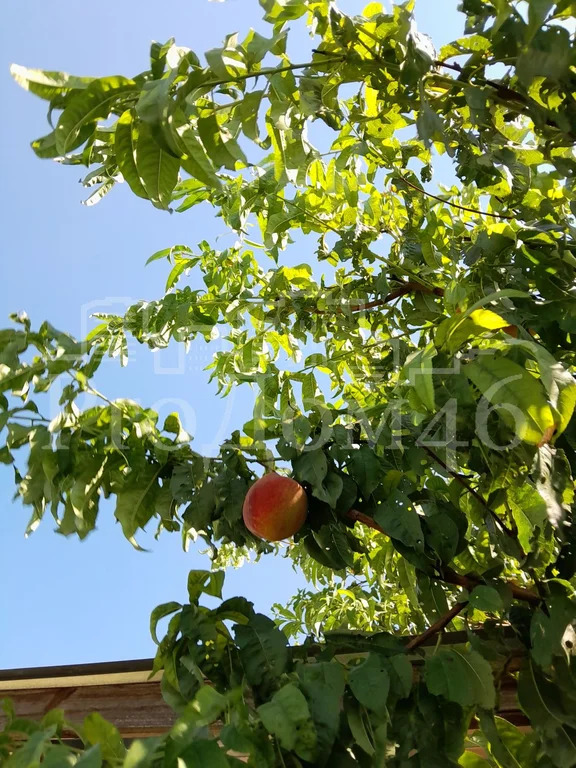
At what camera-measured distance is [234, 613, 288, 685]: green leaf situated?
109cm

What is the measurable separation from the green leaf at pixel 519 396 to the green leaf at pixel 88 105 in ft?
2.26

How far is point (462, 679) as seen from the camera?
1.01 meters

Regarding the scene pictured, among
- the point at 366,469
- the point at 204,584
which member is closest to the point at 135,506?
the point at 204,584

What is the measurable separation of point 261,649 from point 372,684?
0.75 feet

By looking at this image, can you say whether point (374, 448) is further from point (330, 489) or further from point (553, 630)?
point (553, 630)

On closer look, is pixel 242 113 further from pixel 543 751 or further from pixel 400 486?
pixel 543 751

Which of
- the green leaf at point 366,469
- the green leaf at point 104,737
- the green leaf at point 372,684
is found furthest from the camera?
the green leaf at point 366,469

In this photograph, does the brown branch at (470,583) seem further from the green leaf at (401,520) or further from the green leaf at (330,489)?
the green leaf at (330,489)

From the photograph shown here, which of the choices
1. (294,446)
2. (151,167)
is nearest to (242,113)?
(151,167)

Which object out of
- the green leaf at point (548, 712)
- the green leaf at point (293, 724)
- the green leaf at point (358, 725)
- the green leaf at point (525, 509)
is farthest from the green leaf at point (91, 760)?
the green leaf at point (525, 509)

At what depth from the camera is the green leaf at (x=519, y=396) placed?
91cm

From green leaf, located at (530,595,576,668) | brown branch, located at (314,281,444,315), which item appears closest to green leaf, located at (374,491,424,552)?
green leaf, located at (530,595,576,668)

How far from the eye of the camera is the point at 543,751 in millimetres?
1080

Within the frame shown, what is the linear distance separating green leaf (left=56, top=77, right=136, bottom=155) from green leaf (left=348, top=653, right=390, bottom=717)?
90 centimetres
